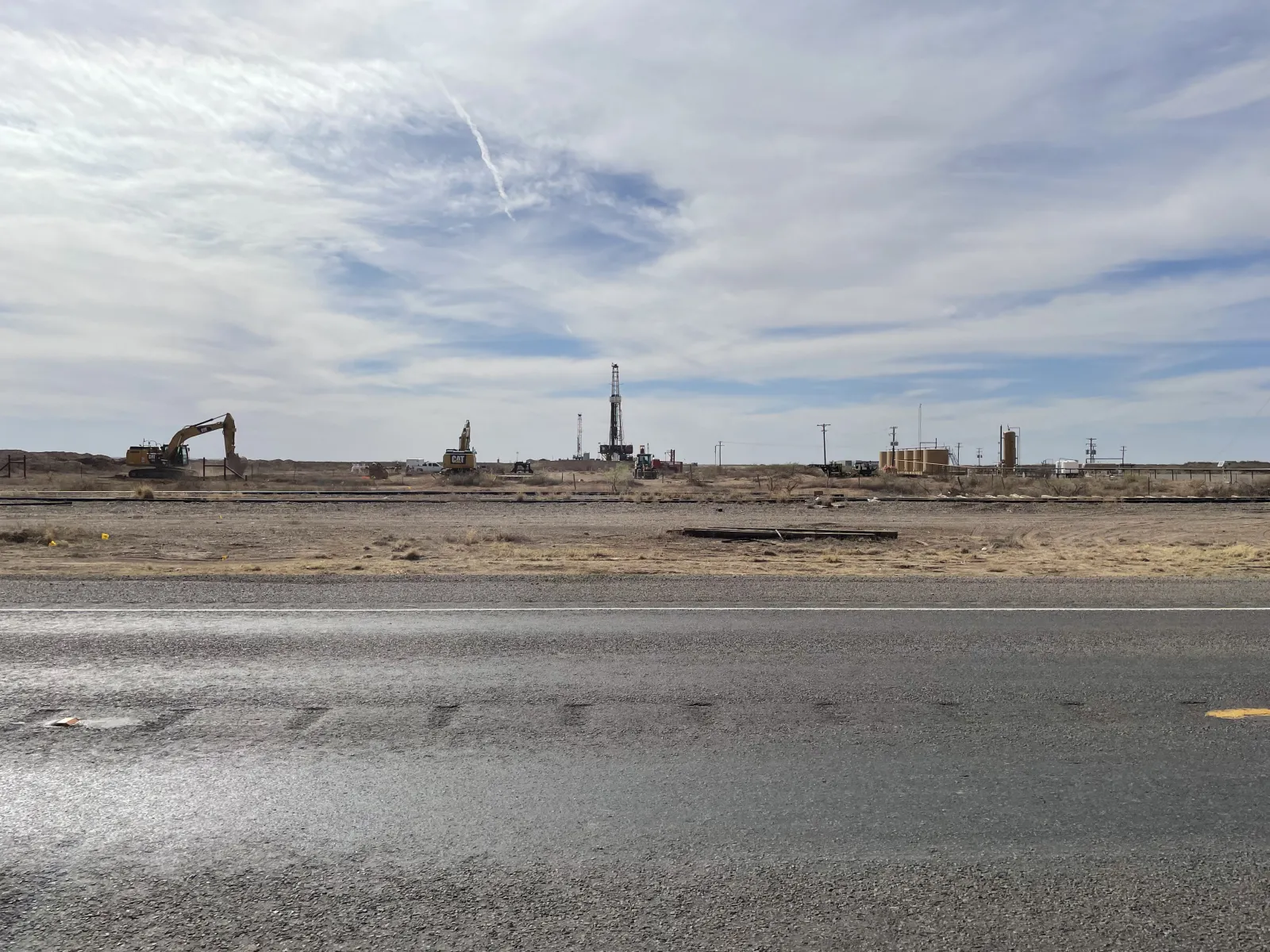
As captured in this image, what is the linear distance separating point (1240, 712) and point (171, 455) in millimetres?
63013

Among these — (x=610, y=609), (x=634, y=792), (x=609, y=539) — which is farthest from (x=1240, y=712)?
(x=609, y=539)

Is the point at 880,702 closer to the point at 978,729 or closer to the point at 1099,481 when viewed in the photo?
the point at 978,729

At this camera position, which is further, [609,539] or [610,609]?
[609,539]

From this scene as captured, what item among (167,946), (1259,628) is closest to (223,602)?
(167,946)

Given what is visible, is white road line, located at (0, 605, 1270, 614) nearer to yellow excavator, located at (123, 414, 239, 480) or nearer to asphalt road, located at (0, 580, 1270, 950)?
asphalt road, located at (0, 580, 1270, 950)

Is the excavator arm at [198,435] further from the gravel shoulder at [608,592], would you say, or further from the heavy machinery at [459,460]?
the gravel shoulder at [608,592]

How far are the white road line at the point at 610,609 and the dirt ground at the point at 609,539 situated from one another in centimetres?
470

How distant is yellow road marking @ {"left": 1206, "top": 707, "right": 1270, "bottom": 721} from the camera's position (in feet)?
19.5

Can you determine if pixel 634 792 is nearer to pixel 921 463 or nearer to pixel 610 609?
pixel 610 609

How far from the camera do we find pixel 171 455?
59406 millimetres

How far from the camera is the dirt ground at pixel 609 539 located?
16.6 m

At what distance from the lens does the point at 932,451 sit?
80.0m

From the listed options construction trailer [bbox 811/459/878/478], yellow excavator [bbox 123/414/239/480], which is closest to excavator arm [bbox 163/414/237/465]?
yellow excavator [bbox 123/414/239/480]

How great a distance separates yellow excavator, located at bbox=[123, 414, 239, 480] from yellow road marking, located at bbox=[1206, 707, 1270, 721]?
60.4m
